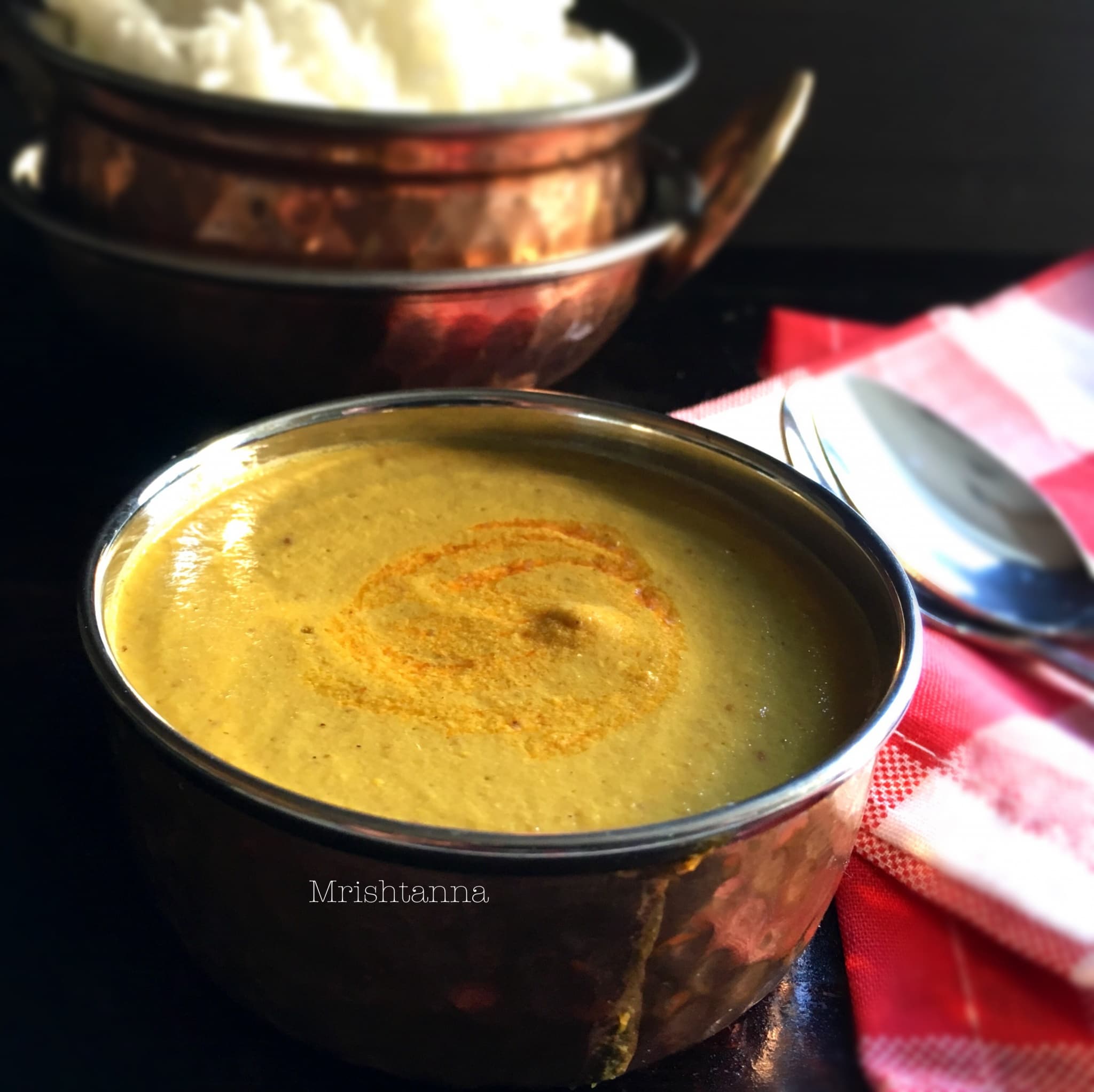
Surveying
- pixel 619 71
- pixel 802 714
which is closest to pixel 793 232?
pixel 619 71

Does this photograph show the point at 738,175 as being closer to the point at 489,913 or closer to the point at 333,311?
the point at 333,311

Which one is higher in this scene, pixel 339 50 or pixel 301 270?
pixel 339 50

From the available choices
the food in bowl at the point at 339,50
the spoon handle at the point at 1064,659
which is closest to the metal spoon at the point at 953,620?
the spoon handle at the point at 1064,659

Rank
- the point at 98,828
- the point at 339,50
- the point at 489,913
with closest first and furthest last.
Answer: the point at 489,913 < the point at 98,828 < the point at 339,50

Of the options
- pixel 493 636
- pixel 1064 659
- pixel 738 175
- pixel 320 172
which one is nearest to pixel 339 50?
pixel 320 172

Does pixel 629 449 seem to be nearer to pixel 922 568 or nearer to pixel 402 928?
pixel 922 568

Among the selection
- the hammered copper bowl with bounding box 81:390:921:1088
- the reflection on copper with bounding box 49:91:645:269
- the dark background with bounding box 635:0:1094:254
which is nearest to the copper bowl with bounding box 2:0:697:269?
the reflection on copper with bounding box 49:91:645:269

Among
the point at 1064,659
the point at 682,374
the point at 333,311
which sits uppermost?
the point at 333,311
